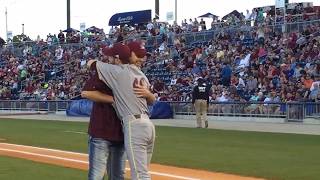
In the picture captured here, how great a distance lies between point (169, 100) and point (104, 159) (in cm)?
2362

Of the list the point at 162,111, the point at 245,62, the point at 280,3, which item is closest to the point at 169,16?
the point at 280,3

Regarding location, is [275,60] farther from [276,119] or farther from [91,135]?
[91,135]

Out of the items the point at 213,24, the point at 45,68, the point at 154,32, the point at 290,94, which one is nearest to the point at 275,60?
the point at 290,94

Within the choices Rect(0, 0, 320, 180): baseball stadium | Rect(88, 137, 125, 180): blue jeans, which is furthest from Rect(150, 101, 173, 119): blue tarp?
Rect(88, 137, 125, 180): blue jeans

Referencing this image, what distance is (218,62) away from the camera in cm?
3155

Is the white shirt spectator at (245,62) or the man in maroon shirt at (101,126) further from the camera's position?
the white shirt spectator at (245,62)

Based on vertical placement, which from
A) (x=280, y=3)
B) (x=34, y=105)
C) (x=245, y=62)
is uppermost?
(x=280, y=3)

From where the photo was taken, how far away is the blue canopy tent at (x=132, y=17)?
4441 cm

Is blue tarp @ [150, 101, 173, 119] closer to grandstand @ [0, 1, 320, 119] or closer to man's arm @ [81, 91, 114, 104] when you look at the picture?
grandstand @ [0, 1, 320, 119]

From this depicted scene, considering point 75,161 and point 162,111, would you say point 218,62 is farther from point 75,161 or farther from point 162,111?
point 75,161

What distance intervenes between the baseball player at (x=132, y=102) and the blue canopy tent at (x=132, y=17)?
38.5 m

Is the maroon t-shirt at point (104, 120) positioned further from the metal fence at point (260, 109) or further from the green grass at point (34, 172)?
the metal fence at point (260, 109)

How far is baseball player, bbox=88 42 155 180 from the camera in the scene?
5.88 m

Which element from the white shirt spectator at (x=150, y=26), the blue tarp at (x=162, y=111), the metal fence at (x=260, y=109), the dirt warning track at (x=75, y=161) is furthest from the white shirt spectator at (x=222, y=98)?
the white shirt spectator at (x=150, y=26)
